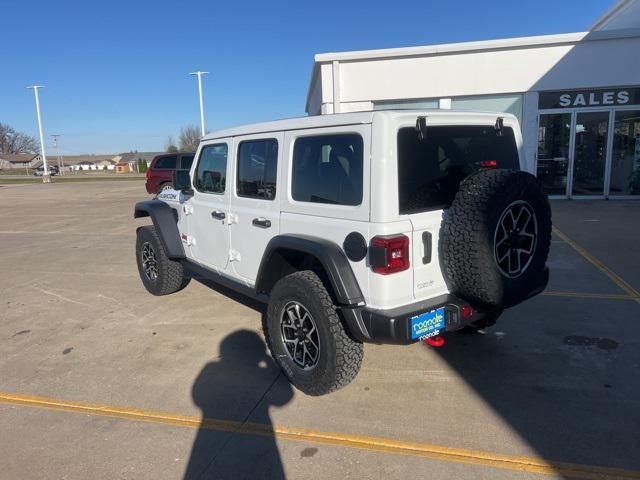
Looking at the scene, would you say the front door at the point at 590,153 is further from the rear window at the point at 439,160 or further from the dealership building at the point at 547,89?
the rear window at the point at 439,160

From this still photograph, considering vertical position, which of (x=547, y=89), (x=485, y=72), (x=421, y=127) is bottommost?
(x=421, y=127)

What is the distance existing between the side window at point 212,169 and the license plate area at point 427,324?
227cm

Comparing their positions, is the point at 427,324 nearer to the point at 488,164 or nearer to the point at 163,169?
the point at 488,164

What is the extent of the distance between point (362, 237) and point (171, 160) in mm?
14733

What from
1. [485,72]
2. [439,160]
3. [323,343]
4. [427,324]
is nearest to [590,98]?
[485,72]

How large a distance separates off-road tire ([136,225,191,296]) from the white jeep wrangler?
6.54 feet

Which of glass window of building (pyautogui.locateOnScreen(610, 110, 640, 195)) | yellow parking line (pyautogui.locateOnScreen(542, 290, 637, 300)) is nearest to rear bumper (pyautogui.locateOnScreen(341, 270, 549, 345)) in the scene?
yellow parking line (pyautogui.locateOnScreen(542, 290, 637, 300))

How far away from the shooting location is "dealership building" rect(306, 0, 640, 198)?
486 inches

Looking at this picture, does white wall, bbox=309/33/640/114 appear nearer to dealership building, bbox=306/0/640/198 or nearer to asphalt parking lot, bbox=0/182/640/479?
dealership building, bbox=306/0/640/198

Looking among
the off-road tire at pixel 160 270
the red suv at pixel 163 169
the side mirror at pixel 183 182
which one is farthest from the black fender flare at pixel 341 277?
the red suv at pixel 163 169

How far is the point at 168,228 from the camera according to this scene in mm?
5207

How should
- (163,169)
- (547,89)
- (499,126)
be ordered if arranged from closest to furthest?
(499,126) < (547,89) < (163,169)

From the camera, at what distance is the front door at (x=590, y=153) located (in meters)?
12.9

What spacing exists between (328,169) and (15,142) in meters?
131
